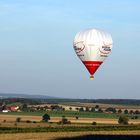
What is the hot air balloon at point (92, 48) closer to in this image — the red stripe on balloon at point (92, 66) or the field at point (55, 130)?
the red stripe on balloon at point (92, 66)

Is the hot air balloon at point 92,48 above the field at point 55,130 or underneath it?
above

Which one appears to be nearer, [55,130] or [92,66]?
[92,66]

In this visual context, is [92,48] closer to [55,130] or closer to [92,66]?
[92,66]

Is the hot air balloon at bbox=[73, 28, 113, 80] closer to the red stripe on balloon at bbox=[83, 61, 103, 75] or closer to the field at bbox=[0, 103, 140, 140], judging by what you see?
the red stripe on balloon at bbox=[83, 61, 103, 75]

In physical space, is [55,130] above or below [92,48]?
below

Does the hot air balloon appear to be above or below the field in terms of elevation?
above

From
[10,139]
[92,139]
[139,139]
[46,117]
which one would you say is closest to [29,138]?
[10,139]

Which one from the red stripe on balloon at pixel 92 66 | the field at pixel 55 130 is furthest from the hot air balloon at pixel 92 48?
the field at pixel 55 130

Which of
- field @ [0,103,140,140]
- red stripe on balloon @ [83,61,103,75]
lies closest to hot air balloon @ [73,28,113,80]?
red stripe on balloon @ [83,61,103,75]

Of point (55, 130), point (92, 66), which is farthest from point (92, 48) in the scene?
point (55, 130)

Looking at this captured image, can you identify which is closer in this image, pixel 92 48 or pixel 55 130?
pixel 92 48
